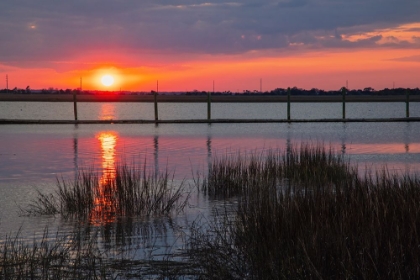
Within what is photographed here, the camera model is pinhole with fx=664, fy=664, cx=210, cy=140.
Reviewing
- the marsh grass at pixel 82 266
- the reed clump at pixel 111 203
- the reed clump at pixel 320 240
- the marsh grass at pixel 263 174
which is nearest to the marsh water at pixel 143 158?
the reed clump at pixel 111 203

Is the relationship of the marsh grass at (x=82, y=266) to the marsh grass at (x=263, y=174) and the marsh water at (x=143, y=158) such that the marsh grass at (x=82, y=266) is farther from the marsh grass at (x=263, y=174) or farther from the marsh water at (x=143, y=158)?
the marsh grass at (x=263, y=174)

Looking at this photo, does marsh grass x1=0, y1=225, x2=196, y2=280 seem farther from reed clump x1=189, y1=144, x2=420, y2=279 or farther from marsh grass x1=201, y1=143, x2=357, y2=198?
marsh grass x1=201, y1=143, x2=357, y2=198

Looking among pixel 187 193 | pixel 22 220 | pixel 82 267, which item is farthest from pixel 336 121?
pixel 82 267

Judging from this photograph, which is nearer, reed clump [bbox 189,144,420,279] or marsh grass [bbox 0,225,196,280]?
reed clump [bbox 189,144,420,279]

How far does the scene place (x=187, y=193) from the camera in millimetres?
11312

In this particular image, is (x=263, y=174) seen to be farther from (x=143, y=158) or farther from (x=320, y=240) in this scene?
(x=143, y=158)

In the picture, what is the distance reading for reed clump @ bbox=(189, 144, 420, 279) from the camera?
5453 millimetres

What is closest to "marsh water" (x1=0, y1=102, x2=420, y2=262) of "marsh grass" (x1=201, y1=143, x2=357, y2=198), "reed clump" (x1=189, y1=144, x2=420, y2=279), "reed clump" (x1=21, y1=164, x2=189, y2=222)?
"reed clump" (x1=21, y1=164, x2=189, y2=222)

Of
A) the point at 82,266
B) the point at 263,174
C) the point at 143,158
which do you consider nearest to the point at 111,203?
the point at 263,174

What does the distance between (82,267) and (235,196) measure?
16.1 ft

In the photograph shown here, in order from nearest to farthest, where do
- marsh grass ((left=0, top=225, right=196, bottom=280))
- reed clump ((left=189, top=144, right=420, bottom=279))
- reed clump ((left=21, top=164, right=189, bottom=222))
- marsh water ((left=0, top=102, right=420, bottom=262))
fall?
reed clump ((left=189, top=144, right=420, bottom=279)) → marsh grass ((left=0, top=225, right=196, bottom=280)) → marsh water ((left=0, top=102, right=420, bottom=262)) → reed clump ((left=21, top=164, right=189, bottom=222))

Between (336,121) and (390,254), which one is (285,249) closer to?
(390,254)

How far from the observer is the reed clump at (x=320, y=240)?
17.9 ft

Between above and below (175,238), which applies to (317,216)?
above
